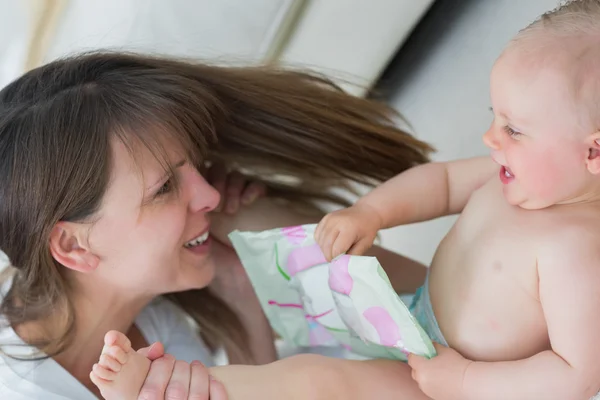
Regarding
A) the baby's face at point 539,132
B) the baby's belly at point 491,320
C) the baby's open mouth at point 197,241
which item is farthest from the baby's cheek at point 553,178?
the baby's open mouth at point 197,241

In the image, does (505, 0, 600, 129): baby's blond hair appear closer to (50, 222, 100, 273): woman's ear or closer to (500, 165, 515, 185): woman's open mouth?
(500, 165, 515, 185): woman's open mouth

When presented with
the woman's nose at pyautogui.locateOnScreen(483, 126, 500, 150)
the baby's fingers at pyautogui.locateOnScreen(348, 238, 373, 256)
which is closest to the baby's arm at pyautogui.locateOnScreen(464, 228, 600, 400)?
the woman's nose at pyautogui.locateOnScreen(483, 126, 500, 150)

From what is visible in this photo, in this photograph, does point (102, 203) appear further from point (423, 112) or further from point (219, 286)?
point (423, 112)

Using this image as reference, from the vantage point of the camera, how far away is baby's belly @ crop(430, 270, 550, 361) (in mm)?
715

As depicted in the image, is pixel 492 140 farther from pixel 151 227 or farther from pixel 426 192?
pixel 151 227

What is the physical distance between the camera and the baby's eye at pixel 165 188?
86 centimetres

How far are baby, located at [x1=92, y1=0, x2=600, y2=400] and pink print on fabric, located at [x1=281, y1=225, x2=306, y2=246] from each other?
0.05 meters

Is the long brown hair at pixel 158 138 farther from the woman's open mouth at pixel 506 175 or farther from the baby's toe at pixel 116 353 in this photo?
the woman's open mouth at pixel 506 175

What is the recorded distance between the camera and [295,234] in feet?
2.89

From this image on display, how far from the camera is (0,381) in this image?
89 cm

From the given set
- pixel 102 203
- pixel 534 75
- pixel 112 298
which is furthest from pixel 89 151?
pixel 534 75

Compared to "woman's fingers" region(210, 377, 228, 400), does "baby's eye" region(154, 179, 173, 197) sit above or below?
above

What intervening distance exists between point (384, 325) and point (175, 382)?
233 mm

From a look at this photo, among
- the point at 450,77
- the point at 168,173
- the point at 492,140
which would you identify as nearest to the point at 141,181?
the point at 168,173
